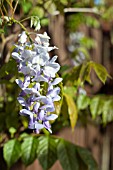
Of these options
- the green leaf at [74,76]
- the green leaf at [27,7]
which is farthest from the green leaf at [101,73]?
the green leaf at [27,7]

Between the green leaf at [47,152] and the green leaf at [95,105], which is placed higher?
the green leaf at [95,105]

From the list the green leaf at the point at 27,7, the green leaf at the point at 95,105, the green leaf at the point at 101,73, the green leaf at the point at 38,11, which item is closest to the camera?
the green leaf at the point at 101,73

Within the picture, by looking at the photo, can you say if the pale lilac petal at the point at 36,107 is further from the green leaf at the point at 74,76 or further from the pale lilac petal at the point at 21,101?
the green leaf at the point at 74,76

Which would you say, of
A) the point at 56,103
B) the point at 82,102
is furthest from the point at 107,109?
the point at 56,103

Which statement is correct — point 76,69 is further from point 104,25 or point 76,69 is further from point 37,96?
point 104,25

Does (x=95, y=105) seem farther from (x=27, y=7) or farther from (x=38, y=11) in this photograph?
(x=27, y=7)

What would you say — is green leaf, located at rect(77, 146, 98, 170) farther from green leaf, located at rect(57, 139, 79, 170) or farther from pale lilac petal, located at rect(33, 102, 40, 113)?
pale lilac petal, located at rect(33, 102, 40, 113)

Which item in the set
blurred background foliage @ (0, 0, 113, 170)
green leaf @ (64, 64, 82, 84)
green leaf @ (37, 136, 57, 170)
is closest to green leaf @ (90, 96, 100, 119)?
blurred background foliage @ (0, 0, 113, 170)
